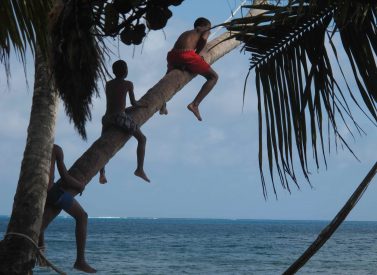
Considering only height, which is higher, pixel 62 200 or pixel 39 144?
pixel 39 144

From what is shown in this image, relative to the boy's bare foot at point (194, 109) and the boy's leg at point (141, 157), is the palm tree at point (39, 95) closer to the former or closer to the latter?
the boy's leg at point (141, 157)

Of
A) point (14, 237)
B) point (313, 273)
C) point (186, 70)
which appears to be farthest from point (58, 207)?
point (313, 273)

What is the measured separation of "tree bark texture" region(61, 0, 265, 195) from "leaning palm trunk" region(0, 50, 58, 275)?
0.59ft

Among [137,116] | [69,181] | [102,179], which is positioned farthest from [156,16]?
[102,179]

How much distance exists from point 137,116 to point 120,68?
619 mm

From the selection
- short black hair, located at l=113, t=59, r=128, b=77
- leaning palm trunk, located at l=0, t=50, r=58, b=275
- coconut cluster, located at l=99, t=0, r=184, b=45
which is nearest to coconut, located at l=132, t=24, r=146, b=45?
coconut cluster, located at l=99, t=0, r=184, b=45

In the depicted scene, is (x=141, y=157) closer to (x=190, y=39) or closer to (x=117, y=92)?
(x=117, y=92)

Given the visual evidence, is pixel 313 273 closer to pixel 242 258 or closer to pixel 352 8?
pixel 242 258

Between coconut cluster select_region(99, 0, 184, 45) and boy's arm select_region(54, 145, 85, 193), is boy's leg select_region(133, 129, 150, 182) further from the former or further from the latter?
coconut cluster select_region(99, 0, 184, 45)

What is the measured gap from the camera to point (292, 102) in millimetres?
3859

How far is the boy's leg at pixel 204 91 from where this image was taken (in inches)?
206

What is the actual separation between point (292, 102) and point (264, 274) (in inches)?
1539

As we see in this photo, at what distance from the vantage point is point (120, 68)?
4836 millimetres

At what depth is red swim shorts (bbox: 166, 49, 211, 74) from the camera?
15.5 feet
